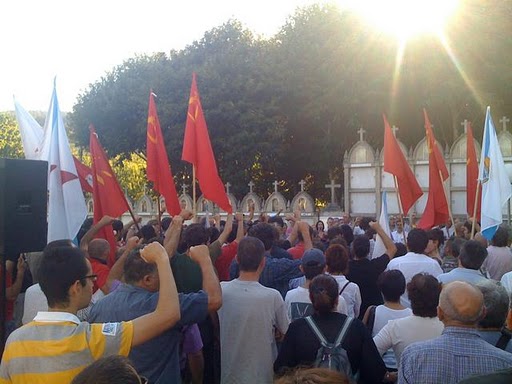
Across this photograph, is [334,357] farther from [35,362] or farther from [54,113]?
[54,113]

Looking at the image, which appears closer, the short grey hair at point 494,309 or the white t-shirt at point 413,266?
the short grey hair at point 494,309

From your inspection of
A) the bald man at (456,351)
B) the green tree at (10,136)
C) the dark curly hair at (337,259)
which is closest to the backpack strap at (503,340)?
the bald man at (456,351)

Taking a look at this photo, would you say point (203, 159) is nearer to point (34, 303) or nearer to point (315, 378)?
point (34, 303)

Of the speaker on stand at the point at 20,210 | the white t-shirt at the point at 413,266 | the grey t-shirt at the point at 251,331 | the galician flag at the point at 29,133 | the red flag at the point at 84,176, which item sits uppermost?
the galician flag at the point at 29,133

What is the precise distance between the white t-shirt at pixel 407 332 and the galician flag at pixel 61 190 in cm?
425

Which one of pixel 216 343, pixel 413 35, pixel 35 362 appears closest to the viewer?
pixel 35 362

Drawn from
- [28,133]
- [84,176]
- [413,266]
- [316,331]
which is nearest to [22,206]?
[316,331]

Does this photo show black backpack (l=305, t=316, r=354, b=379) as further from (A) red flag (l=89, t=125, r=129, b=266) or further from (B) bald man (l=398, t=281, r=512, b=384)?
(A) red flag (l=89, t=125, r=129, b=266)

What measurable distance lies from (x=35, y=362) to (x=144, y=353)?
1103 millimetres

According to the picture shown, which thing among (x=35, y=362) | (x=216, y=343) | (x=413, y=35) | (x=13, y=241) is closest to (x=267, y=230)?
(x=216, y=343)

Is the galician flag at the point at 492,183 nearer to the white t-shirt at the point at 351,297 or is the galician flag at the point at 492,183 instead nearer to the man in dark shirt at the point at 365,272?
the man in dark shirt at the point at 365,272

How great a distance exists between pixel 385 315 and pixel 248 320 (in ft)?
3.78

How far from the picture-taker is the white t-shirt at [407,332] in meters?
5.16

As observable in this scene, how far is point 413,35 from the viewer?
30250 mm
